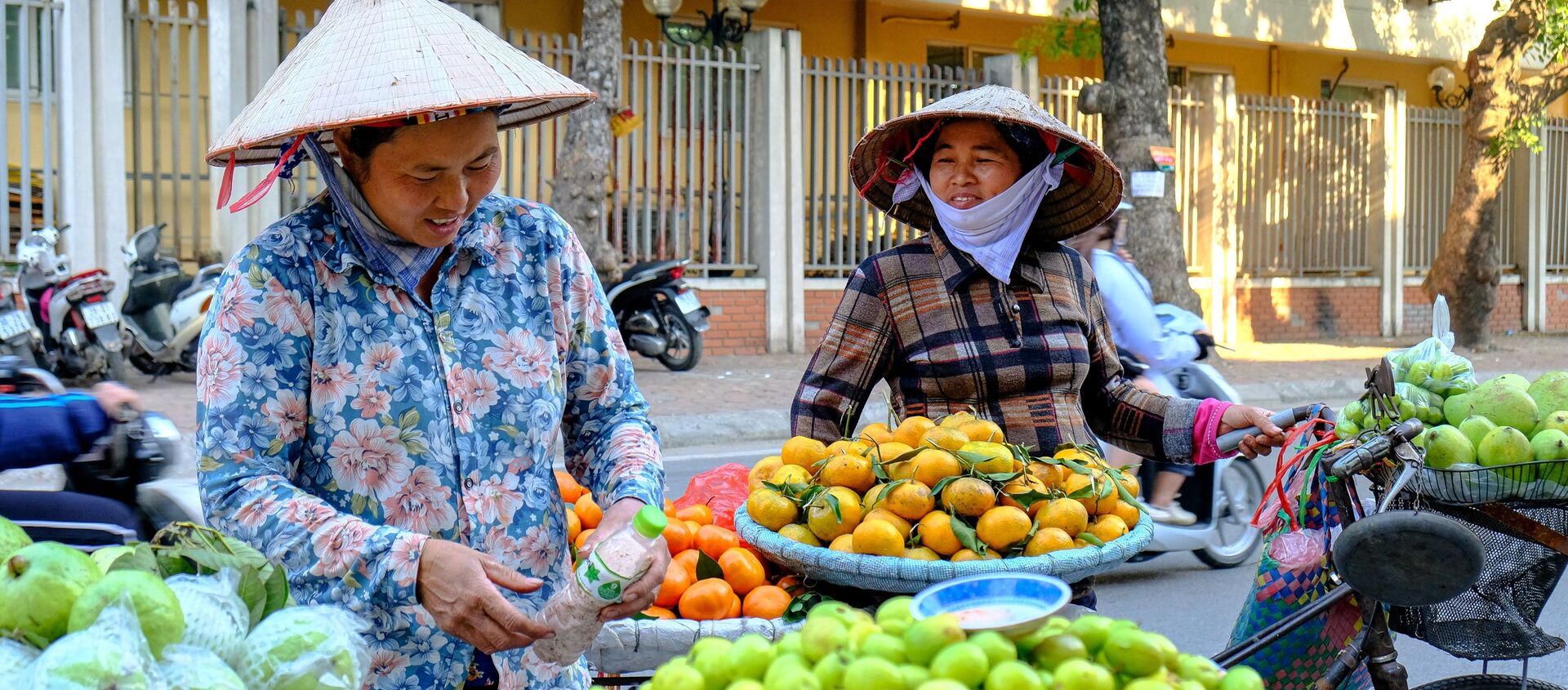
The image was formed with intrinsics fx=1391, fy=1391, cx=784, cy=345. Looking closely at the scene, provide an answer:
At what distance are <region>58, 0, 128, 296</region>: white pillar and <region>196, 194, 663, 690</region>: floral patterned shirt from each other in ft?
32.1

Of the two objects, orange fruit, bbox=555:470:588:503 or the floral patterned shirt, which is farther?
orange fruit, bbox=555:470:588:503

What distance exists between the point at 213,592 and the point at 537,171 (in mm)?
11331

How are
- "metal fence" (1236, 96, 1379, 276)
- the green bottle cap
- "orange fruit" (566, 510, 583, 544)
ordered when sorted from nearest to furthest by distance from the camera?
the green bottle cap < "orange fruit" (566, 510, 583, 544) < "metal fence" (1236, 96, 1379, 276)

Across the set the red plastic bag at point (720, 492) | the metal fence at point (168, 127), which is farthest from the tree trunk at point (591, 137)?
the red plastic bag at point (720, 492)

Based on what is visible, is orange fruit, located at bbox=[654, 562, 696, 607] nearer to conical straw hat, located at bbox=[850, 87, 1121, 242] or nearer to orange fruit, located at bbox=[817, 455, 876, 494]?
orange fruit, located at bbox=[817, 455, 876, 494]

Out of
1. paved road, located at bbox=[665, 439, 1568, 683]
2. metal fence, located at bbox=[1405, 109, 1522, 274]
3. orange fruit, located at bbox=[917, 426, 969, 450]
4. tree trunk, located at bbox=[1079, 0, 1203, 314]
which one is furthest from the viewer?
metal fence, located at bbox=[1405, 109, 1522, 274]

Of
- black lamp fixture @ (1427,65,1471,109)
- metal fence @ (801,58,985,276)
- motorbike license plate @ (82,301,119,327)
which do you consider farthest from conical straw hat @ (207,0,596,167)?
black lamp fixture @ (1427,65,1471,109)

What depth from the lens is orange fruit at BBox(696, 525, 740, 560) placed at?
124 inches

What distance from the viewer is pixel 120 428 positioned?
2533 millimetres

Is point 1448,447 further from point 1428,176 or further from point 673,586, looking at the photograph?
point 1428,176

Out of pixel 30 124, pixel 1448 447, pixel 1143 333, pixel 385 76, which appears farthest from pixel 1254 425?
pixel 30 124

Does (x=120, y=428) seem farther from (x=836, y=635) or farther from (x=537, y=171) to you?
(x=537, y=171)

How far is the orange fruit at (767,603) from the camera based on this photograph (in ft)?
9.36

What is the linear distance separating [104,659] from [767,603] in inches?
66.1
